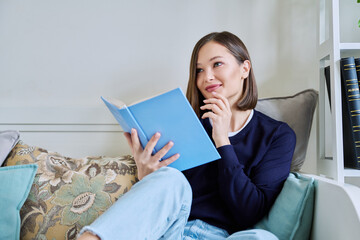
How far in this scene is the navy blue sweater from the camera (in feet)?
3.33

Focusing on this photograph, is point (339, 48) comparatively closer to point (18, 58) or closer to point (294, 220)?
point (294, 220)

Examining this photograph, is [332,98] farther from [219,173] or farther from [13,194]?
[13,194]

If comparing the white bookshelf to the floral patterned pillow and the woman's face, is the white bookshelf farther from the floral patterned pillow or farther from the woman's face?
the floral patterned pillow

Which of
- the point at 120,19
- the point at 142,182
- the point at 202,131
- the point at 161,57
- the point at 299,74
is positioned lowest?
the point at 142,182

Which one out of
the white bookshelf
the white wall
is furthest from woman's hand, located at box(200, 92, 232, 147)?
the white wall

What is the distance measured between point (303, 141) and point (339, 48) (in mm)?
338

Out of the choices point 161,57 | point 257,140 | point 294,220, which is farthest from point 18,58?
point 294,220

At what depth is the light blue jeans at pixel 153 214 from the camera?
0.73 m

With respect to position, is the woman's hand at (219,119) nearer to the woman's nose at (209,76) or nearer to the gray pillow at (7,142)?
the woman's nose at (209,76)

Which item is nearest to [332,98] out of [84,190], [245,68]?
[245,68]

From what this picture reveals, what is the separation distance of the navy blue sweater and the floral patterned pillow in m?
0.26

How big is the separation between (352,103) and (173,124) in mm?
559

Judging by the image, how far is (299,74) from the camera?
146 cm

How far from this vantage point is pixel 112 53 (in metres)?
1.56
